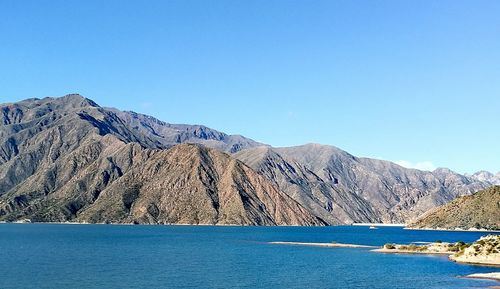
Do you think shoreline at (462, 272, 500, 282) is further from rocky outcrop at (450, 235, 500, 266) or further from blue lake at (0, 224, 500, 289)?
rocky outcrop at (450, 235, 500, 266)

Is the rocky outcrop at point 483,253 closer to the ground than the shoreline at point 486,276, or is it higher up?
higher up

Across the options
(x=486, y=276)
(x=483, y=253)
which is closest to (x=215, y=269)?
(x=486, y=276)

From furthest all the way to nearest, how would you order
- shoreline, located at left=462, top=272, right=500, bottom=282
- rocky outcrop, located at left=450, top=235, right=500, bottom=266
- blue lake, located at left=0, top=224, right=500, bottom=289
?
rocky outcrop, located at left=450, top=235, right=500, bottom=266 → shoreline, located at left=462, top=272, right=500, bottom=282 → blue lake, located at left=0, top=224, right=500, bottom=289

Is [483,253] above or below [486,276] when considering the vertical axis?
above

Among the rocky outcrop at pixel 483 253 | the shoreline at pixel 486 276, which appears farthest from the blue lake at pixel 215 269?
the rocky outcrop at pixel 483 253

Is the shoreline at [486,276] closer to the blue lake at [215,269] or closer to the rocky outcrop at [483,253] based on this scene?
the blue lake at [215,269]

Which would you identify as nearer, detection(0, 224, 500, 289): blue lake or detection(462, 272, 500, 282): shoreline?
detection(0, 224, 500, 289): blue lake

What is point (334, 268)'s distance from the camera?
129m

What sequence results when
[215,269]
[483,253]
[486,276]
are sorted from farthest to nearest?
[483,253]
[215,269]
[486,276]

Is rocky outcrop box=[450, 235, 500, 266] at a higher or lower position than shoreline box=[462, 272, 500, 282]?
higher

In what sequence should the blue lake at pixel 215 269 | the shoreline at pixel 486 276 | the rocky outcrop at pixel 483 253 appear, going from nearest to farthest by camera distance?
the blue lake at pixel 215 269 → the shoreline at pixel 486 276 → the rocky outcrop at pixel 483 253

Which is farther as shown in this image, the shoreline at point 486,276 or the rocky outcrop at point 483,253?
the rocky outcrop at point 483,253

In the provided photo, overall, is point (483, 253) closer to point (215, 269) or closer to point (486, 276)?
point (486, 276)

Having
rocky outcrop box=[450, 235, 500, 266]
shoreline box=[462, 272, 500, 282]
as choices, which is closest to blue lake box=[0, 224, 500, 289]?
shoreline box=[462, 272, 500, 282]
